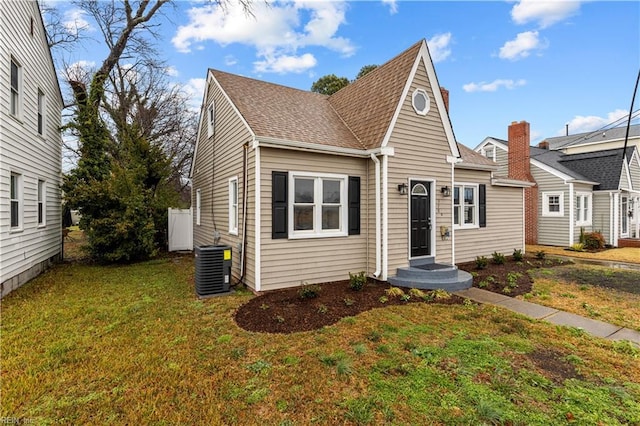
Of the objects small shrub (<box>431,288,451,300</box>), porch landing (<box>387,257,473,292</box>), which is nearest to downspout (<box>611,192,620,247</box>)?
porch landing (<box>387,257,473,292</box>)

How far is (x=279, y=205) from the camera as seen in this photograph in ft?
21.9

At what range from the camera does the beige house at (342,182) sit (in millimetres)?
6688

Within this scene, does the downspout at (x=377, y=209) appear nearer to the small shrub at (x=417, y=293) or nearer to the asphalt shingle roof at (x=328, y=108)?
the asphalt shingle roof at (x=328, y=108)

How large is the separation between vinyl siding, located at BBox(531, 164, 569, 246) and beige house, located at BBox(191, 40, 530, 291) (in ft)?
31.6

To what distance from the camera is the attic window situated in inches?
310

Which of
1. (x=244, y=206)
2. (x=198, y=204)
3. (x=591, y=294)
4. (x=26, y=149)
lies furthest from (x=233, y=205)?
(x=591, y=294)

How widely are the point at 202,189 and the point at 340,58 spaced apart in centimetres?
1088

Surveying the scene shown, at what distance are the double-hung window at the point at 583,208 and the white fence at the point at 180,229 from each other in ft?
61.8

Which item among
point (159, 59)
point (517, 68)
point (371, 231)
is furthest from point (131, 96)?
point (517, 68)

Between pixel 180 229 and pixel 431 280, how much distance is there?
441 inches

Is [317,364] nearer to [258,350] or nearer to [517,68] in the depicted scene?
[258,350]

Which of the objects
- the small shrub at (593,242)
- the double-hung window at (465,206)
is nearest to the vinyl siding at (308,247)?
the double-hung window at (465,206)

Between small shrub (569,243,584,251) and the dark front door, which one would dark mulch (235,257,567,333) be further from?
small shrub (569,243,584,251)

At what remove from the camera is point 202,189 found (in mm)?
11727
